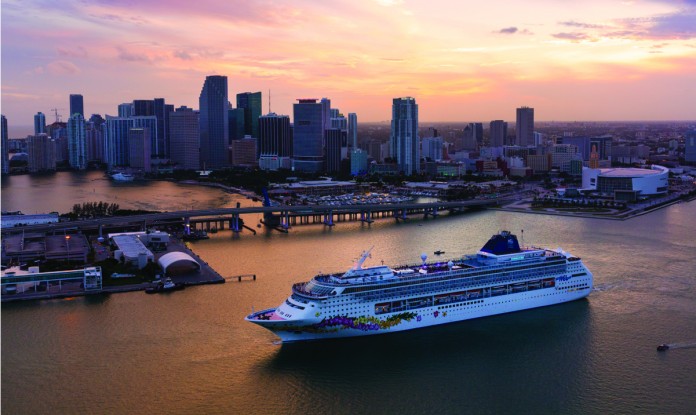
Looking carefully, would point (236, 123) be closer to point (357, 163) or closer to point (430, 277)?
point (357, 163)

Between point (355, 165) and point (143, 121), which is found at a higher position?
point (143, 121)

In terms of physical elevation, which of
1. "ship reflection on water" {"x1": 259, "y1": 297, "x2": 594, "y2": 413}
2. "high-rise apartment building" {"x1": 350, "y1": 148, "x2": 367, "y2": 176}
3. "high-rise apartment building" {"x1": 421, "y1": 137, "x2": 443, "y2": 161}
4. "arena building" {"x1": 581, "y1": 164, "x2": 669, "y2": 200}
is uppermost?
"high-rise apartment building" {"x1": 421, "y1": 137, "x2": 443, "y2": 161}

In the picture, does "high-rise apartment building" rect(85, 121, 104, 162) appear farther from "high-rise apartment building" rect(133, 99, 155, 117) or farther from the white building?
the white building

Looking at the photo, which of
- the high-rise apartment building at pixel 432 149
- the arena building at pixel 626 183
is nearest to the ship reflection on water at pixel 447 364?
the arena building at pixel 626 183

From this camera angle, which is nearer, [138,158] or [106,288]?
[106,288]

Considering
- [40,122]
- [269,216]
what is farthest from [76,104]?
[269,216]

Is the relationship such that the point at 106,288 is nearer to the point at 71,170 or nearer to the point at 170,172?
the point at 170,172

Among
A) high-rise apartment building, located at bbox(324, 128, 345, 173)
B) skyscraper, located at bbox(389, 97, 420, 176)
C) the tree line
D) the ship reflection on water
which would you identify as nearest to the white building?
skyscraper, located at bbox(389, 97, 420, 176)

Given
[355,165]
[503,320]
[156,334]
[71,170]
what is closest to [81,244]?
[156,334]
